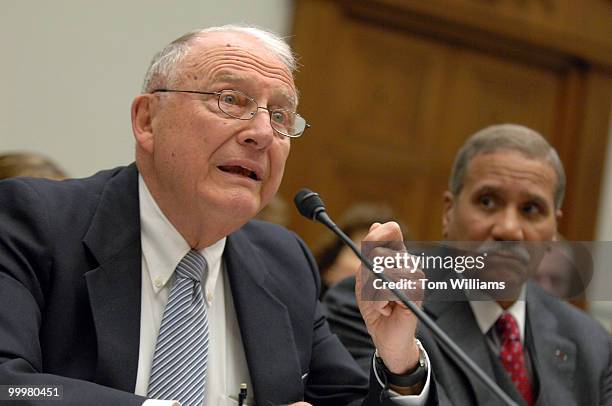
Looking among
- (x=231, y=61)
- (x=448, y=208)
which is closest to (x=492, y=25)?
(x=448, y=208)

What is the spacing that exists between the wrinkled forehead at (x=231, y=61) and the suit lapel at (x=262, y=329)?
1.42 ft

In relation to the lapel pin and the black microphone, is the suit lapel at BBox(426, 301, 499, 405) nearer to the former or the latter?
the lapel pin

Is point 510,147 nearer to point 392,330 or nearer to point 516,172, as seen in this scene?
point 516,172

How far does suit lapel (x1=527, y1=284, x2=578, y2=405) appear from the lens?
236cm

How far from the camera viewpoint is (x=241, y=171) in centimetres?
211

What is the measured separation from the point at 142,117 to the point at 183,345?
570mm

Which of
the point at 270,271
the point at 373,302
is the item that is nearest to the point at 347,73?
the point at 270,271

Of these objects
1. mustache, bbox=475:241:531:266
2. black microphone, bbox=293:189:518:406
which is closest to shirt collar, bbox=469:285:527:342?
mustache, bbox=475:241:531:266

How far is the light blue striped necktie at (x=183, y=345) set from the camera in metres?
1.93

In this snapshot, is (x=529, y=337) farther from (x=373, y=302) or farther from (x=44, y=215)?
(x=44, y=215)

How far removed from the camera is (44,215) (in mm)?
1970

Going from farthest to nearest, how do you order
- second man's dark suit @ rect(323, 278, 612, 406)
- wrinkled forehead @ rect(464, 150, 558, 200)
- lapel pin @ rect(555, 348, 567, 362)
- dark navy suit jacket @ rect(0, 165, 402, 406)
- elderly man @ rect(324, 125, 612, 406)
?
1. wrinkled forehead @ rect(464, 150, 558, 200)
2. lapel pin @ rect(555, 348, 567, 362)
3. elderly man @ rect(324, 125, 612, 406)
4. second man's dark suit @ rect(323, 278, 612, 406)
5. dark navy suit jacket @ rect(0, 165, 402, 406)

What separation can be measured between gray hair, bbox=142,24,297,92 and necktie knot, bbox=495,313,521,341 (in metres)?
0.90

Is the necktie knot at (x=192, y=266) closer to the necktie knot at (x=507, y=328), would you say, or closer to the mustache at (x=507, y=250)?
the mustache at (x=507, y=250)
